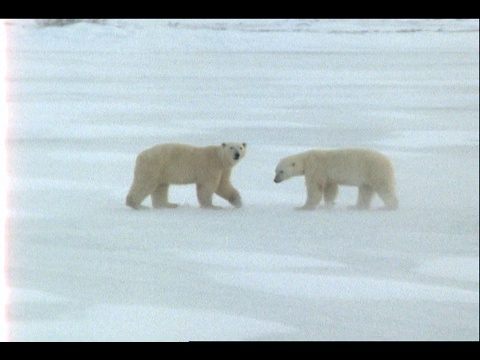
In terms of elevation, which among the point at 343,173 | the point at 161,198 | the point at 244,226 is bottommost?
the point at 244,226

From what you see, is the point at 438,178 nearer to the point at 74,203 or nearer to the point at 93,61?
the point at 74,203

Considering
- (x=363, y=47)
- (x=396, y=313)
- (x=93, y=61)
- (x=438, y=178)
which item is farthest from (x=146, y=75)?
(x=396, y=313)

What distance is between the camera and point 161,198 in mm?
5289

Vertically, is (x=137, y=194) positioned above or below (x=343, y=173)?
below

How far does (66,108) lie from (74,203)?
4598 millimetres

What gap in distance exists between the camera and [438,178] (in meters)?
6.00

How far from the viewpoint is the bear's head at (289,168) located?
5215 millimetres

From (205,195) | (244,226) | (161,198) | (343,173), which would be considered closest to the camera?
(244,226)

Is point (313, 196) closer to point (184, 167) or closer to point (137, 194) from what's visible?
point (184, 167)

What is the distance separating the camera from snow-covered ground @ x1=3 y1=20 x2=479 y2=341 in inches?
145

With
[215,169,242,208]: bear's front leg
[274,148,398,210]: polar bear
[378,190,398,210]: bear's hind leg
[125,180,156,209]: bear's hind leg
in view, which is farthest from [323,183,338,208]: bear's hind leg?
[125,180,156,209]: bear's hind leg

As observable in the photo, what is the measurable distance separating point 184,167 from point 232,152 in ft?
0.85

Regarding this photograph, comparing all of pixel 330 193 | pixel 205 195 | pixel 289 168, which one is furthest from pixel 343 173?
pixel 205 195

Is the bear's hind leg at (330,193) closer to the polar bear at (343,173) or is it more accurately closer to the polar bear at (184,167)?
the polar bear at (343,173)
